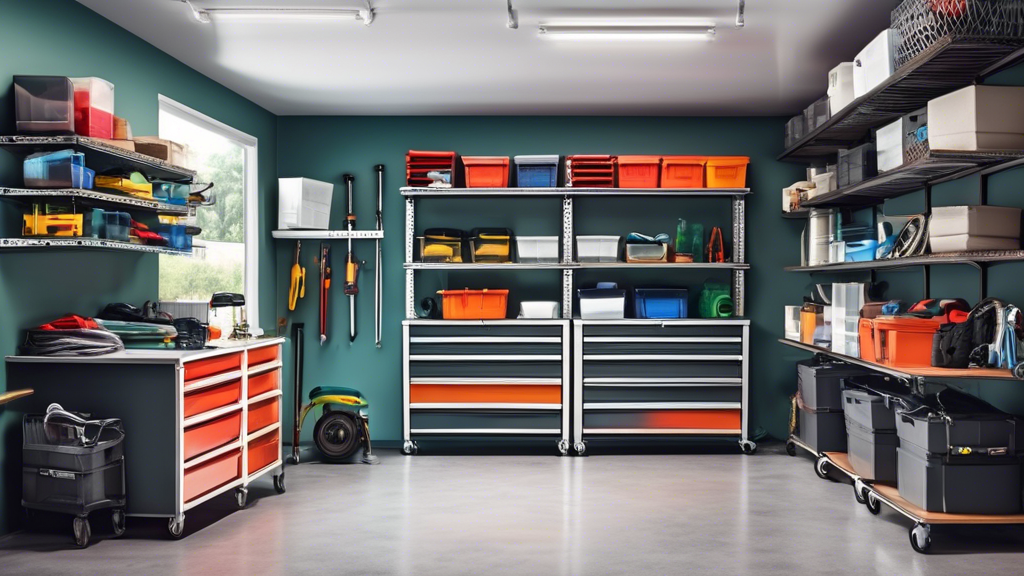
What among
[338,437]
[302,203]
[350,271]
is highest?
[302,203]

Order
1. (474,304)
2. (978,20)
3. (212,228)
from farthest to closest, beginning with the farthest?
1. (474,304)
2. (212,228)
3. (978,20)

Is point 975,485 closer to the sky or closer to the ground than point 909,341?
closer to the ground

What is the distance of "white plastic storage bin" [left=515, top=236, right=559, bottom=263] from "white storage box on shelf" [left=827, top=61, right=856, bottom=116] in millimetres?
2239

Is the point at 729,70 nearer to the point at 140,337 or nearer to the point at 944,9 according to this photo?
the point at 944,9

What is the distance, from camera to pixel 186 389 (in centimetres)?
378

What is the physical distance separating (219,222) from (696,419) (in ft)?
12.2

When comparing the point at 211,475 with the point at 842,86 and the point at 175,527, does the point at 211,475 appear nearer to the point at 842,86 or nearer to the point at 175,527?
the point at 175,527

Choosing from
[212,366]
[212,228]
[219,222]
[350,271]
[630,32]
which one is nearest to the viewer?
[212,366]

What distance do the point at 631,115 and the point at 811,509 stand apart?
135 inches

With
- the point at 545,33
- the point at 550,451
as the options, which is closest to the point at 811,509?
the point at 550,451

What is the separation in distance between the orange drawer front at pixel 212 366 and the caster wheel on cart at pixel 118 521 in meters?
0.67

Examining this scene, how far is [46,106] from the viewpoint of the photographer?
361 centimetres

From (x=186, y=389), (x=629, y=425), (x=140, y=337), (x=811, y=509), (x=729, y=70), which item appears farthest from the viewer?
(x=629, y=425)

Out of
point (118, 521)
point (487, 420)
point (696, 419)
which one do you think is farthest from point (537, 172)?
point (118, 521)
